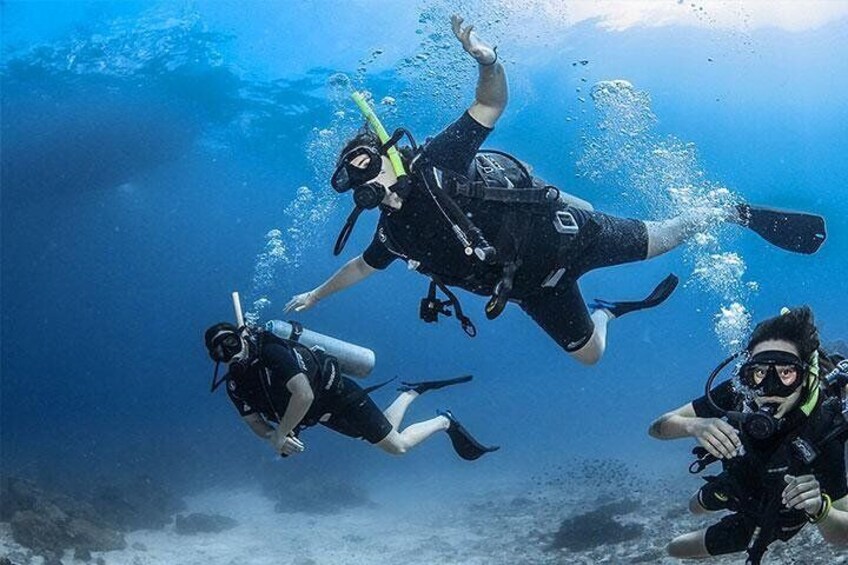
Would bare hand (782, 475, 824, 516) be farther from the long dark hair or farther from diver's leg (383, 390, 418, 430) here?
diver's leg (383, 390, 418, 430)

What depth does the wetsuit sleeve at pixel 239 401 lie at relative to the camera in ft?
22.7

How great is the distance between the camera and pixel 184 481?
28.5m

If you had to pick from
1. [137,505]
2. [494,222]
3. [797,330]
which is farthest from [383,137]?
[137,505]

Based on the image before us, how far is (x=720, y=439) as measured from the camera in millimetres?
4043

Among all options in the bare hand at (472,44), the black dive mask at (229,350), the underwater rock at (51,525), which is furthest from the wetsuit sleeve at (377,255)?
the underwater rock at (51,525)

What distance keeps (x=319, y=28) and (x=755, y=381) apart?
26830mm

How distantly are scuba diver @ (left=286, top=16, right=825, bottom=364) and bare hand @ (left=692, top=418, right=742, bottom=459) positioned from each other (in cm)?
209

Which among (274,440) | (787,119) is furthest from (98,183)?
(787,119)

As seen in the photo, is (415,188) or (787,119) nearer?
(415,188)

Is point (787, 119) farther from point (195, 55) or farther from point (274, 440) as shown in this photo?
point (274, 440)

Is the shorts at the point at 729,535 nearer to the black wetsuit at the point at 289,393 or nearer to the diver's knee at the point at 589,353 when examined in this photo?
the diver's knee at the point at 589,353

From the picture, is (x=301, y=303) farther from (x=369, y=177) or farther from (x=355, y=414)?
(x=369, y=177)

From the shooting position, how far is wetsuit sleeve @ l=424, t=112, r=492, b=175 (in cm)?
565

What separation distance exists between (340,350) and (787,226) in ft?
19.9
